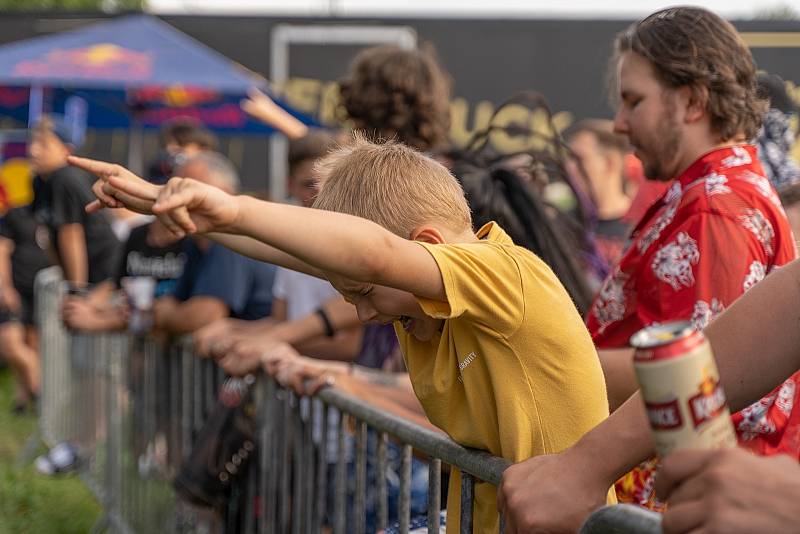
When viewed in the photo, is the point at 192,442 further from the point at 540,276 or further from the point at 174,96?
the point at 174,96

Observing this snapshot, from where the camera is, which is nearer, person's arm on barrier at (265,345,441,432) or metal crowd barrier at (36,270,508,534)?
metal crowd barrier at (36,270,508,534)

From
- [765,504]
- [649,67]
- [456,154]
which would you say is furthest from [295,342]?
[765,504]

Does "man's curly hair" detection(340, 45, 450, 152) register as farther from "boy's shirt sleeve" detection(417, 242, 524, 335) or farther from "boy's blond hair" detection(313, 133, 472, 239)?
"boy's shirt sleeve" detection(417, 242, 524, 335)

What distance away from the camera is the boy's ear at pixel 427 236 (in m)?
2.04

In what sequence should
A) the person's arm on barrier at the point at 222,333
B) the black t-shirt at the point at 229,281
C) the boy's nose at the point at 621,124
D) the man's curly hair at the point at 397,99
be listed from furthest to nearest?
1. the black t-shirt at the point at 229,281
2. the person's arm on barrier at the point at 222,333
3. the man's curly hair at the point at 397,99
4. the boy's nose at the point at 621,124

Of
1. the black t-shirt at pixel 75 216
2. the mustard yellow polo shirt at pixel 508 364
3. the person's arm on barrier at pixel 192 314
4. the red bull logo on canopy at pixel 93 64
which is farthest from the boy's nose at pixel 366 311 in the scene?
the red bull logo on canopy at pixel 93 64

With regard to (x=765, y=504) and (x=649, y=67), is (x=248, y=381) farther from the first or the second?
(x=765, y=504)

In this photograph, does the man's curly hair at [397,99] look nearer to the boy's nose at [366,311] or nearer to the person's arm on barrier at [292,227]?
the boy's nose at [366,311]

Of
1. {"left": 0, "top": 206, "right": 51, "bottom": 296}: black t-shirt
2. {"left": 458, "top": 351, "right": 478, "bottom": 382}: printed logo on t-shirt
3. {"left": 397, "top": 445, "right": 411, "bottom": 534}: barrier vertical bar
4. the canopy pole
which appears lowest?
{"left": 0, "top": 206, "right": 51, "bottom": 296}: black t-shirt

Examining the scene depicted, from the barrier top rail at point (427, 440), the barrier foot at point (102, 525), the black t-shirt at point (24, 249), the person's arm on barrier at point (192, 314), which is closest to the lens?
the barrier top rail at point (427, 440)

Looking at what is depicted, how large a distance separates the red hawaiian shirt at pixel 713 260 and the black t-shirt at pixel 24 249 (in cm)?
908

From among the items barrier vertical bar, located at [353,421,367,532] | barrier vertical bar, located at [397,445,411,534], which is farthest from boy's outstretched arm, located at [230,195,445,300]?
barrier vertical bar, located at [353,421,367,532]

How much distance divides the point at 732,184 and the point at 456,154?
4.23 ft

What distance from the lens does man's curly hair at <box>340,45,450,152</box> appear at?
4.01 meters
